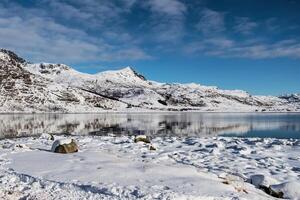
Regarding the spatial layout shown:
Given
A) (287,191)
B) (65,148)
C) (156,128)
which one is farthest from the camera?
(156,128)

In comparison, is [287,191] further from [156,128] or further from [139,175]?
[156,128]

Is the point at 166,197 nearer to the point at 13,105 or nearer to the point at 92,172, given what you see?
the point at 92,172

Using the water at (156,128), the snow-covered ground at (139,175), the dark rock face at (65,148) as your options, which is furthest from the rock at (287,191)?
the water at (156,128)

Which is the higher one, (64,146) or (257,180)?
(64,146)

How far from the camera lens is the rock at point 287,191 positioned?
15742 millimetres

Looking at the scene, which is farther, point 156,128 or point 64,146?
point 156,128

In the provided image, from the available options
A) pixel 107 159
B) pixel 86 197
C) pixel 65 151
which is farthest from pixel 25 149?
pixel 86 197

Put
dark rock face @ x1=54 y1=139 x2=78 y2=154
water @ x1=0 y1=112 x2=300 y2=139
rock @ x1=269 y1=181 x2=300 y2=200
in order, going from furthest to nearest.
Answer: water @ x1=0 y1=112 x2=300 y2=139 < dark rock face @ x1=54 y1=139 x2=78 y2=154 < rock @ x1=269 y1=181 x2=300 y2=200

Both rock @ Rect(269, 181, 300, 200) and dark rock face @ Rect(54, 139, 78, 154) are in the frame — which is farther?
dark rock face @ Rect(54, 139, 78, 154)

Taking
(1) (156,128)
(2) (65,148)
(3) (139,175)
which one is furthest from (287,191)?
(1) (156,128)

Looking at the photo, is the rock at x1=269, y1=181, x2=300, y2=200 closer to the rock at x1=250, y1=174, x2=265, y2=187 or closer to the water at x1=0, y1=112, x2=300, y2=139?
the rock at x1=250, y1=174, x2=265, y2=187

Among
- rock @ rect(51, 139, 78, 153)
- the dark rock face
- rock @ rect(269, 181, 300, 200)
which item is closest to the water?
rock @ rect(51, 139, 78, 153)

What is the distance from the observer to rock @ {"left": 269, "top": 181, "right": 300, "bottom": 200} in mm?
15742

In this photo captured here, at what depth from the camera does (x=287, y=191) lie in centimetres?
1588
